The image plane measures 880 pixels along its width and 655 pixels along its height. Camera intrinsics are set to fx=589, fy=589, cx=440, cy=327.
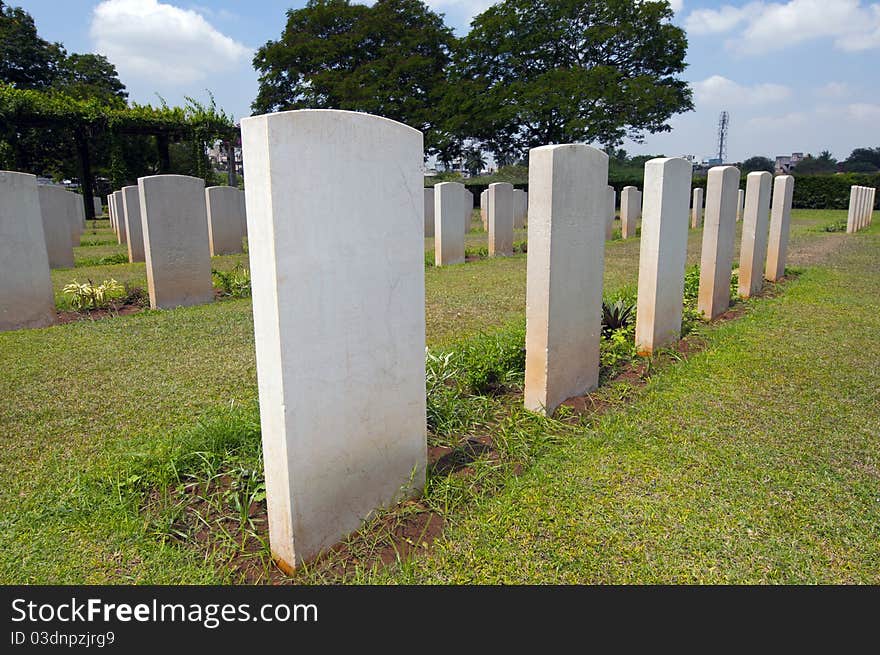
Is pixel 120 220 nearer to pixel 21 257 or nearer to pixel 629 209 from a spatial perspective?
pixel 21 257

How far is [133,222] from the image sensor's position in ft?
37.2

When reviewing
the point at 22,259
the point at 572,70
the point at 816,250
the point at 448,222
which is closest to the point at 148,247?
the point at 22,259

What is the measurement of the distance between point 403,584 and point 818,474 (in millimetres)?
2082

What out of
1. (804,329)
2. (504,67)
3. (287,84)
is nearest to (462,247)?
(804,329)

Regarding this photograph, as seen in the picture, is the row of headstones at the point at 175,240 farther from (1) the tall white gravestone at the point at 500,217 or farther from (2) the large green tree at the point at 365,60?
(2) the large green tree at the point at 365,60

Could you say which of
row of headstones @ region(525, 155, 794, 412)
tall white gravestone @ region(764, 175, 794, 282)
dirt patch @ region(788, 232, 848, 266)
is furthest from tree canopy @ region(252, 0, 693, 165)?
row of headstones @ region(525, 155, 794, 412)

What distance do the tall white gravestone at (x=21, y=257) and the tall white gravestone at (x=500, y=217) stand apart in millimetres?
7950

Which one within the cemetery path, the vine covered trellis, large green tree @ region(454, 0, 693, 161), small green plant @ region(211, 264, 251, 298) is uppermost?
large green tree @ region(454, 0, 693, 161)

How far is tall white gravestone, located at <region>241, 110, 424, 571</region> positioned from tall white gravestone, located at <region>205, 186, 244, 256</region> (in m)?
11.2

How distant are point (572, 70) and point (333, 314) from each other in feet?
99.6

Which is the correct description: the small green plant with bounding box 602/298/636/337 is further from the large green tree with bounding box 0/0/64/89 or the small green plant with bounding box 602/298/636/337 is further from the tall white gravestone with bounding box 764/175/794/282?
the large green tree with bounding box 0/0/64/89

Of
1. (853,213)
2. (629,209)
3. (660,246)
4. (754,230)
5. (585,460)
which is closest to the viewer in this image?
(585,460)

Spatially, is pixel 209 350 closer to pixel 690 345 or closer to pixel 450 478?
pixel 450 478

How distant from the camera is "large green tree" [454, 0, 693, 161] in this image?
28.3m
